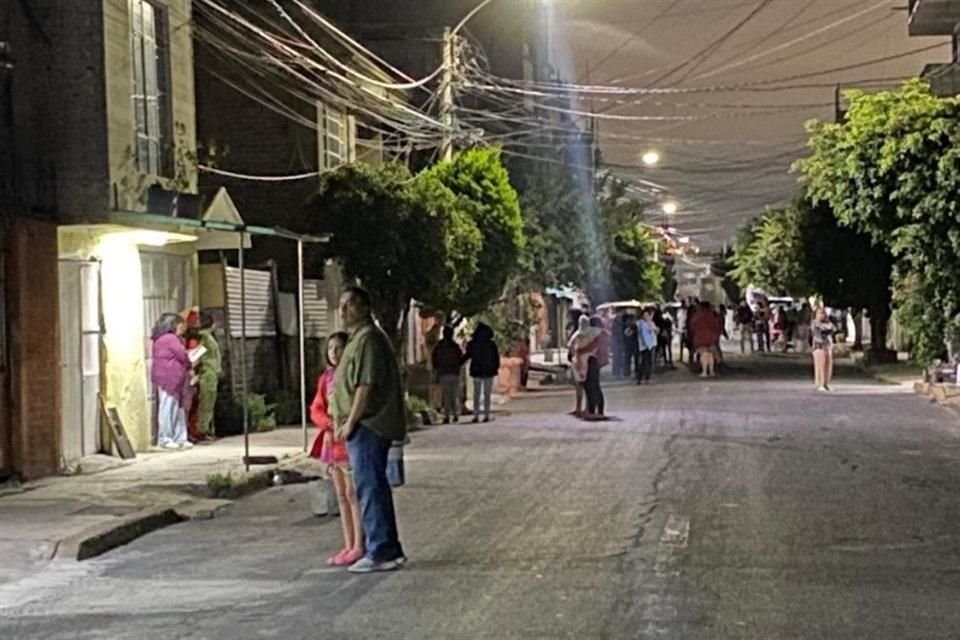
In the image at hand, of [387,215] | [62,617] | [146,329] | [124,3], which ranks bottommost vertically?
[62,617]

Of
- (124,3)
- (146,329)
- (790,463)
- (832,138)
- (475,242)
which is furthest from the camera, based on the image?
(832,138)

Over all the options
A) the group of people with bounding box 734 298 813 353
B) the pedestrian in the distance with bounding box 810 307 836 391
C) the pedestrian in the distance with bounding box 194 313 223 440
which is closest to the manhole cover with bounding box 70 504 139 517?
the pedestrian in the distance with bounding box 194 313 223 440

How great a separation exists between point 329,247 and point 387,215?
112 cm

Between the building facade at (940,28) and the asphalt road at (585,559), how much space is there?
74.9 ft

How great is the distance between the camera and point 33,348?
17062 millimetres

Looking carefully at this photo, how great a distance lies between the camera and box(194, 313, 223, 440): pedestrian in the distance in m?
21.9

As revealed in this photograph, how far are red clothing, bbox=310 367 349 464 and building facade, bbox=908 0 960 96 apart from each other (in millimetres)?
30534

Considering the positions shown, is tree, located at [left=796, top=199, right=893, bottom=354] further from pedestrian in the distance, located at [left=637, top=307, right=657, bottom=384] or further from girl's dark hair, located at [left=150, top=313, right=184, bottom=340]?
girl's dark hair, located at [left=150, top=313, right=184, bottom=340]

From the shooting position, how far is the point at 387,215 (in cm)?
2622

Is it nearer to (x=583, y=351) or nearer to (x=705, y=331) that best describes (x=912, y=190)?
(x=583, y=351)

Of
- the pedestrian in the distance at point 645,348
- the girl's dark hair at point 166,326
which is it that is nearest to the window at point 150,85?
the girl's dark hair at point 166,326

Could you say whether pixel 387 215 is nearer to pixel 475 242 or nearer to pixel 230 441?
pixel 475 242

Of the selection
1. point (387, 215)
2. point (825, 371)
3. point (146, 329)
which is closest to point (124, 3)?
point (146, 329)

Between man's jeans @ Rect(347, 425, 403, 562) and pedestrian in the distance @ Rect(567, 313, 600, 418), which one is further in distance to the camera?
pedestrian in the distance @ Rect(567, 313, 600, 418)
